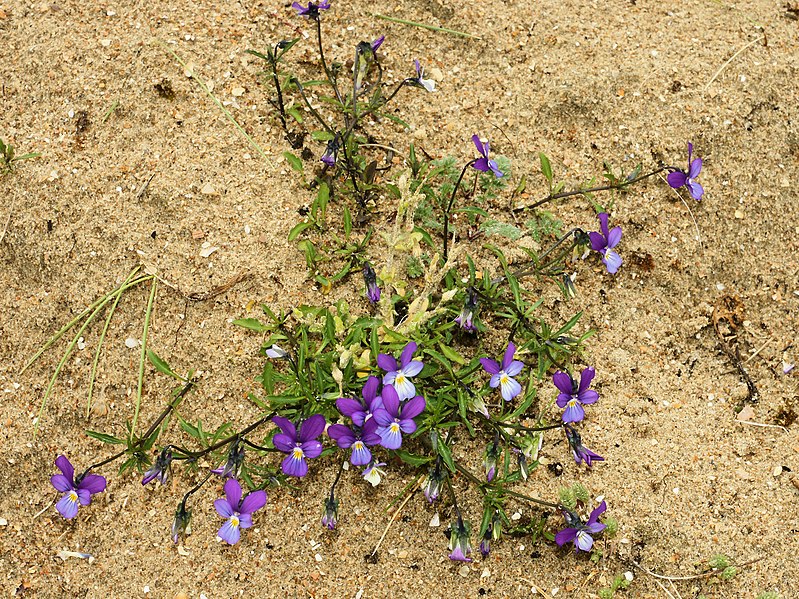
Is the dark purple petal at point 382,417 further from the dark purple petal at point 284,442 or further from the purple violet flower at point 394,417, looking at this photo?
the dark purple petal at point 284,442

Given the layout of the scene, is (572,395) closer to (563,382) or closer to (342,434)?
(563,382)

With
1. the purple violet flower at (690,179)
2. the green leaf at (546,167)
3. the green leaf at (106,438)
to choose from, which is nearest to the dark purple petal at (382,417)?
the green leaf at (106,438)

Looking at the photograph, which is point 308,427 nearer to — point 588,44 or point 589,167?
point 589,167

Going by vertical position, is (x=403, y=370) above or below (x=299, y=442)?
above

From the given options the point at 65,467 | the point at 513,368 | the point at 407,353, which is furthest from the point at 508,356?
the point at 65,467

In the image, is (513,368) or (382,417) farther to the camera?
(513,368)

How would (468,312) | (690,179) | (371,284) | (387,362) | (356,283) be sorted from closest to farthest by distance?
(387,362), (468,312), (371,284), (356,283), (690,179)

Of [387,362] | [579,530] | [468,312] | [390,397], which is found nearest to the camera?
[390,397]
